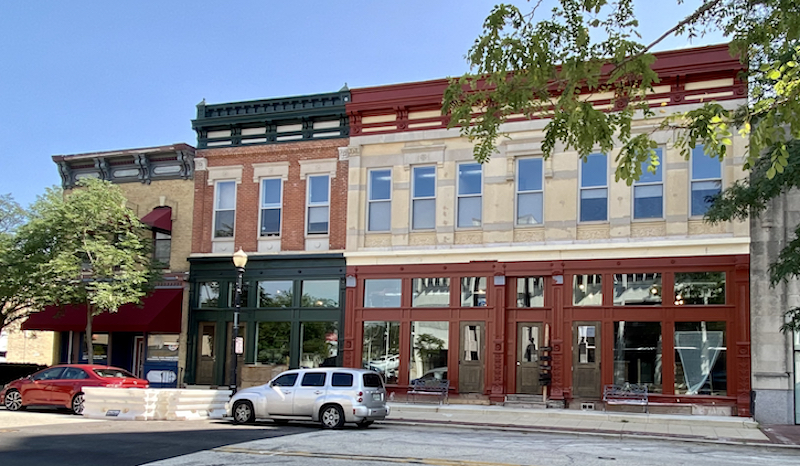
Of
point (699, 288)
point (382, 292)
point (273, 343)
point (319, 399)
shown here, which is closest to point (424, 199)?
point (382, 292)

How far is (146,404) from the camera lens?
20.1 metres

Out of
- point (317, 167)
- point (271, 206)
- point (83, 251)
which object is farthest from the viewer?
point (271, 206)

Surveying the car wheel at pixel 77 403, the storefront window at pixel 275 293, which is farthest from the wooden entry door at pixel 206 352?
the car wheel at pixel 77 403

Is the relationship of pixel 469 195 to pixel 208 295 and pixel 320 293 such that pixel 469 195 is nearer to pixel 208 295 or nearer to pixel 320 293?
pixel 320 293

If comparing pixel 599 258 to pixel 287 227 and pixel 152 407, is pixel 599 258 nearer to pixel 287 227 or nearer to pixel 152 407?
pixel 287 227

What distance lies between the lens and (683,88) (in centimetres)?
2306

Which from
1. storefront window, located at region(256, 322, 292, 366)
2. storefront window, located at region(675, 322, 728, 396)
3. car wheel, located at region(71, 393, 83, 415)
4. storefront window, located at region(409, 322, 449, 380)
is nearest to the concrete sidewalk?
storefront window, located at region(675, 322, 728, 396)

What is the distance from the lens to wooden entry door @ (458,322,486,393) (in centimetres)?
2439

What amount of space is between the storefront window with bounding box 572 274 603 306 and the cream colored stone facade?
668mm

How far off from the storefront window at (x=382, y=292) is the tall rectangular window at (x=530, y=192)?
14.6ft

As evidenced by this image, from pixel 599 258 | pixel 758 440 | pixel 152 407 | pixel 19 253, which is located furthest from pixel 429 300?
pixel 19 253

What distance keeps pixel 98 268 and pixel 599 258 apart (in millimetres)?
15374

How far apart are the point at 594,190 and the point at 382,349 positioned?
8.21 metres

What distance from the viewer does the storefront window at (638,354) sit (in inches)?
886
